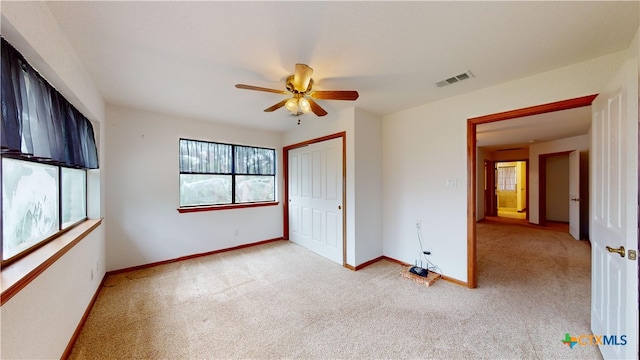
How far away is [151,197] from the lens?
341cm

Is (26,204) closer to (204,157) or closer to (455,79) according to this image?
(204,157)

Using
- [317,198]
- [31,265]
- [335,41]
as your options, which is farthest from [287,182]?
[31,265]

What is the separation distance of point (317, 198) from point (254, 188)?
1.43 meters

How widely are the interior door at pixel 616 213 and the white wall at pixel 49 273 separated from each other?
3.23 metres

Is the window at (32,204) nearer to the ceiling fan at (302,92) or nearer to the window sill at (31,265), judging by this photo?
the window sill at (31,265)

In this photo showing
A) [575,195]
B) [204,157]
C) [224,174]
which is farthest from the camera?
[575,195]

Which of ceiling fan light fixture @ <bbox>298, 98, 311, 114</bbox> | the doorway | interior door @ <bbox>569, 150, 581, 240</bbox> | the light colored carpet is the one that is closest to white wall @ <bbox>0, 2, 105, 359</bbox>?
the light colored carpet

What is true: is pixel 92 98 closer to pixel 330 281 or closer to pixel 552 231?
pixel 330 281

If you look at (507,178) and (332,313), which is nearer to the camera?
(332,313)

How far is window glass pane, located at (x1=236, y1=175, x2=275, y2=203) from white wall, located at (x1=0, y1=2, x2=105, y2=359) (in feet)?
7.25

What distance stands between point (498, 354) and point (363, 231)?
189 cm

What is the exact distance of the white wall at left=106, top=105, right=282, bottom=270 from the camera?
314cm

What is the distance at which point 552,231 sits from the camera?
5.54 m

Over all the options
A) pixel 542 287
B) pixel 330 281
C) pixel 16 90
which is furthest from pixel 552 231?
pixel 16 90
